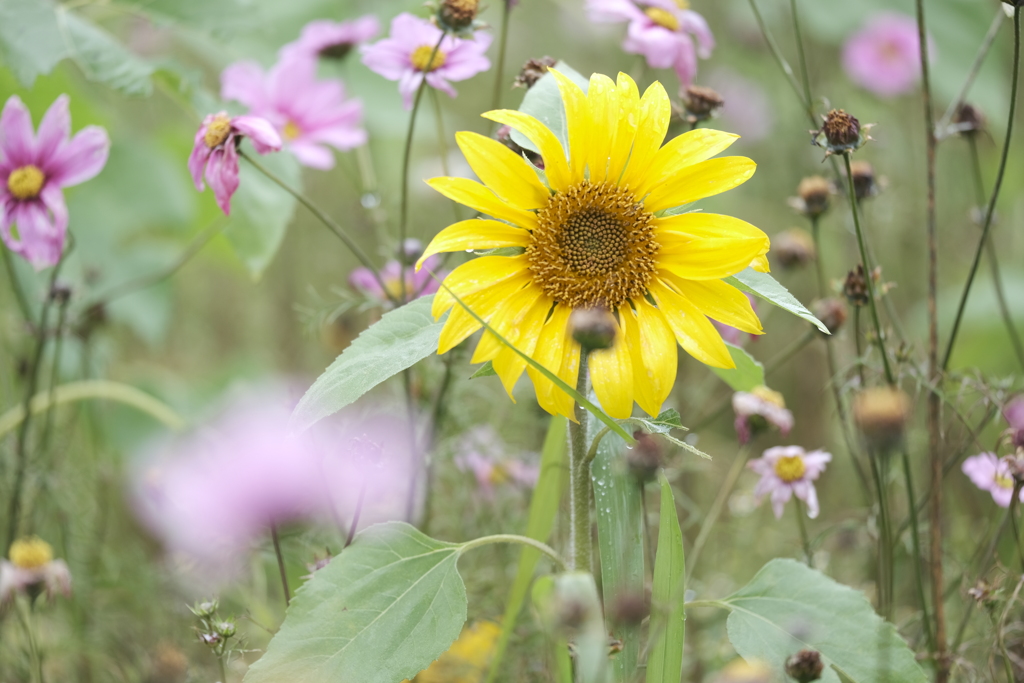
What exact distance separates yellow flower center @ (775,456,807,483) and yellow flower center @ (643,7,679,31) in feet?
1.44

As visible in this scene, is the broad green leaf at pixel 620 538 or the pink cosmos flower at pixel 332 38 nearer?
the broad green leaf at pixel 620 538

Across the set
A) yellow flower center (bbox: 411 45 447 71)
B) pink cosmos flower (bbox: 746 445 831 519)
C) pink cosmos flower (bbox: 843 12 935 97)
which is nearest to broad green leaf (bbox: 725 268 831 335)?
pink cosmos flower (bbox: 746 445 831 519)

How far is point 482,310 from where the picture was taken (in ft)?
1.79

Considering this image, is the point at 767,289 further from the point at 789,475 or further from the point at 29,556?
the point at 29,556

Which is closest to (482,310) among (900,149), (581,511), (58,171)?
(581,511)

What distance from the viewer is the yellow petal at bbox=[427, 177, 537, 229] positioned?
52cm

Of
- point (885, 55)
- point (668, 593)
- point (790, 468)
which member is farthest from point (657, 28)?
point (885, 55)

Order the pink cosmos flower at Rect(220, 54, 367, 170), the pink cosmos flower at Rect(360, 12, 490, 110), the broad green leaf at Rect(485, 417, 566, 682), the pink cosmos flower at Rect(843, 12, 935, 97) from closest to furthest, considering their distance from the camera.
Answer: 1. the broad green leaf at Rect(485, 417, 566, 682)
2. the pink cosmos flower at Rect(360, 12, 490, 110)
3. the pink cosmos flower at Rect(220, 54, 367, 170)
4. the pink cosmos flower at Rect(843, 12, 935, 97)

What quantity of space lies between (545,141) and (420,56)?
285mm

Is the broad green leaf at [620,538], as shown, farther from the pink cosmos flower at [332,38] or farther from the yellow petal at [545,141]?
the pink cosmos flower at [332,38]

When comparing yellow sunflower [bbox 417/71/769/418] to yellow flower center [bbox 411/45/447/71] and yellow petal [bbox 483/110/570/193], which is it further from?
yellow flower center [bbox 411/45/447/71]

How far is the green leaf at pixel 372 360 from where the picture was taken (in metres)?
0.49

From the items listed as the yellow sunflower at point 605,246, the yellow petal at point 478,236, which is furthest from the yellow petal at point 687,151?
the yellow petal at point 478,236

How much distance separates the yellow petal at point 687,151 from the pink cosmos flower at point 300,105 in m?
0.53
